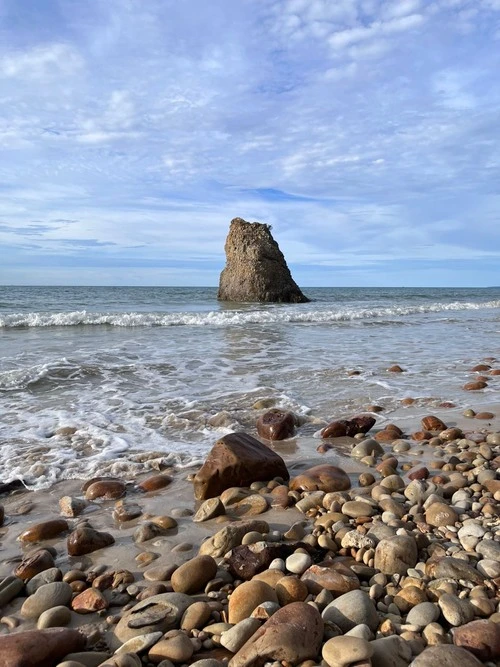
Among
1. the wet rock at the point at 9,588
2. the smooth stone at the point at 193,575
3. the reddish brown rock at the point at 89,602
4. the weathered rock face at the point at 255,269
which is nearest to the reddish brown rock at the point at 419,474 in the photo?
the smooth stone at the point at 193,575

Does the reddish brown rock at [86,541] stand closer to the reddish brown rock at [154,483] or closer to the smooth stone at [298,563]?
the reddish brown rock at [154,483]

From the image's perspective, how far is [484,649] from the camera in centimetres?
174

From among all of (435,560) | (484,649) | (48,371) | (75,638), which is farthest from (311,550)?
(48,371)

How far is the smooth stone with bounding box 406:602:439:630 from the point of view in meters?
1.93

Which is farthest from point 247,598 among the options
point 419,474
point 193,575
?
point 419,474

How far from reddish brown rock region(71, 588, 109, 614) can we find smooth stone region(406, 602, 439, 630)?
4.31ft

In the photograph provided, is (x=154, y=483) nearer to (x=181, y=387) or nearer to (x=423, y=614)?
(x=423, y=614)

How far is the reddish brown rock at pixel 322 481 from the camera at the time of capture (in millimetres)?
3422

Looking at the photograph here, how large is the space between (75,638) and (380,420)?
158 inches

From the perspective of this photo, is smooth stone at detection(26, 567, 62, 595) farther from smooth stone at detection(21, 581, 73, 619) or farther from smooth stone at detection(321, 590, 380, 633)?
smooth stone at detection(321, 590, 380, 633)

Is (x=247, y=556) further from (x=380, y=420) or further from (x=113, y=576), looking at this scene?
(x=380, y=420)

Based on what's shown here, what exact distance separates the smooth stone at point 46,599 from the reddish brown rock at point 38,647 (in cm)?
35

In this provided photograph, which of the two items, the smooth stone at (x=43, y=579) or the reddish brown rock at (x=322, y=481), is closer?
the smooth stone at (x=43, y=579)

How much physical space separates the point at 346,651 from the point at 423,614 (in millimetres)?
438
